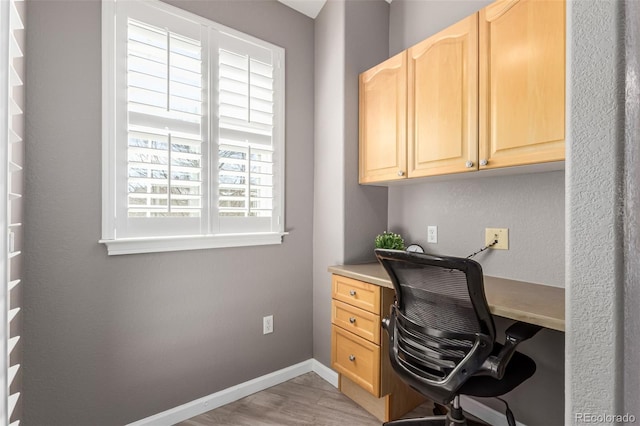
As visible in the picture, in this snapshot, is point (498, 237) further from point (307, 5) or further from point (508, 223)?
point (307, 5)

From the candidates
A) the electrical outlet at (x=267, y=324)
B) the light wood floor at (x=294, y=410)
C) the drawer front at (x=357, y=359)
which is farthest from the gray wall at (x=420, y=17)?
the light wood floor at (x=294, y=410)

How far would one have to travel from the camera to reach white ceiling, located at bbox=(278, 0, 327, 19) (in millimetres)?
2299

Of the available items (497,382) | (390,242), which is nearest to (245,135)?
(390,242)

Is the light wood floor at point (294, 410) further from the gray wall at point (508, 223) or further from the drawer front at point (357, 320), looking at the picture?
the gray wall at point (508, 223)

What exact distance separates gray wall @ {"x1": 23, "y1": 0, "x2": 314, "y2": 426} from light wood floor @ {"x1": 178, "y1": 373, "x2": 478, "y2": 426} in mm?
145

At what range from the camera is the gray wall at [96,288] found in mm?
1470

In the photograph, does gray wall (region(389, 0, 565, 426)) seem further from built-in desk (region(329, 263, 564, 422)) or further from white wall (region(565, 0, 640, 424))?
white wall (region(565, 0, 640, 424))

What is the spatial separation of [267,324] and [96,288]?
3.48 feet

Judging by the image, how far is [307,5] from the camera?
7.66 ft

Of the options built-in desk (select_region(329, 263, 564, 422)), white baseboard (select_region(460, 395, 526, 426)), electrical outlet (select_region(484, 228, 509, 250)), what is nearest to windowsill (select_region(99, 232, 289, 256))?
built-in desk (select_region(329, 263, 564, 422))

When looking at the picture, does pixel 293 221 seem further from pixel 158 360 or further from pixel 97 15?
pixel 97 15

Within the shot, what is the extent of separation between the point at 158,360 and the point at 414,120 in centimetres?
202

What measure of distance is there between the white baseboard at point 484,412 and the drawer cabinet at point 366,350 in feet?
0.88

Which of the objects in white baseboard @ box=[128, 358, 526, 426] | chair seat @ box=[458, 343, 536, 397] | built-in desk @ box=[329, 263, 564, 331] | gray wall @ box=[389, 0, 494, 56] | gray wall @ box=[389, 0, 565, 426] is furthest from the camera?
gray wall @ box=[389, 0, 494, 56]
